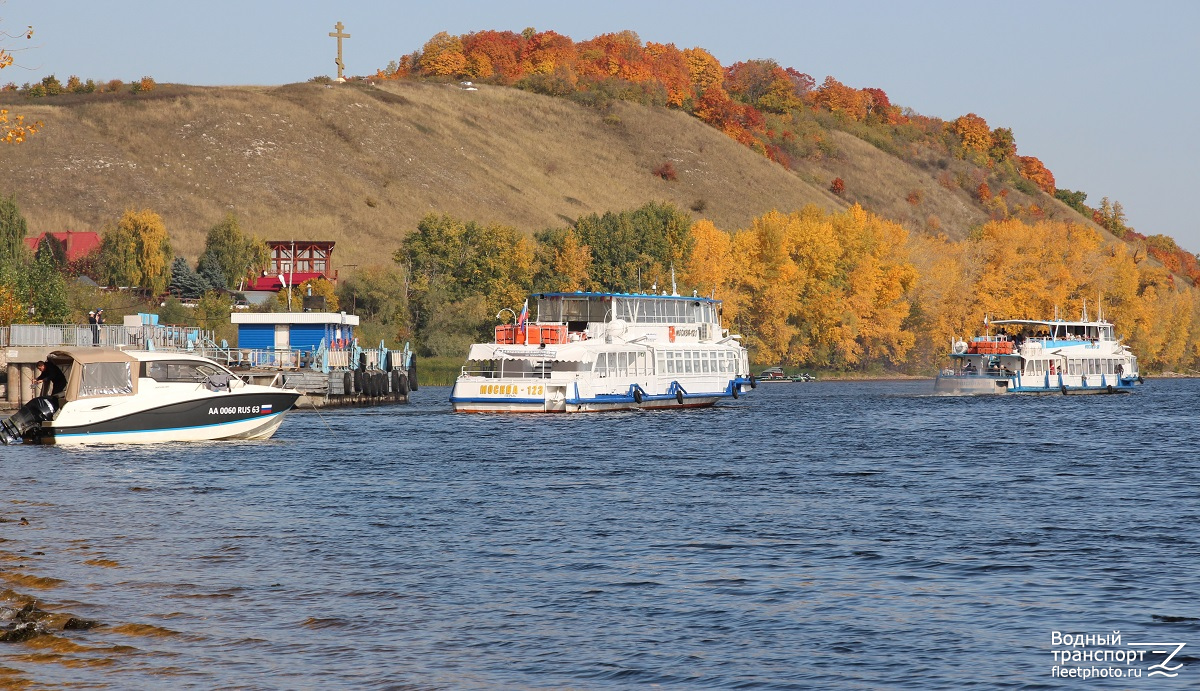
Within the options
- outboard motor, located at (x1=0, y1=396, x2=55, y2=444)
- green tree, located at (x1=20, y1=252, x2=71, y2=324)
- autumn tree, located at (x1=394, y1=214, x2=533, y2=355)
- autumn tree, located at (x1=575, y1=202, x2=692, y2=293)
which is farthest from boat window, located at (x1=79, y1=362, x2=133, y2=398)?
autumn tree, located at (x1=575, y1=202, x2=692, y2=293)

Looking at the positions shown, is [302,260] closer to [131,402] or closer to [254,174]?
[254,174]

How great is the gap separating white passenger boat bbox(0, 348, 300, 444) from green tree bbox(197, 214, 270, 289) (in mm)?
90080

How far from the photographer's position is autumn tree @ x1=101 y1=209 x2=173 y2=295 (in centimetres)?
12706

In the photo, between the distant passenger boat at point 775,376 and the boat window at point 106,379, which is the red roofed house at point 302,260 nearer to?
the distant passenger boat at point 775,376

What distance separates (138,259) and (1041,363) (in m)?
81.3

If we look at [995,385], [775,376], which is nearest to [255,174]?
[775,376]

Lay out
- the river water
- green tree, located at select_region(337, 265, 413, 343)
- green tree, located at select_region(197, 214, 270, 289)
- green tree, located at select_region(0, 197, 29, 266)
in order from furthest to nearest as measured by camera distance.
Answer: green tree, located at select_region(197, 214, 270, 289)
green tree, located at select_region(337, 265, 413, 343)
green tree, located at select_region(0, 197, 29, 266)
the river water

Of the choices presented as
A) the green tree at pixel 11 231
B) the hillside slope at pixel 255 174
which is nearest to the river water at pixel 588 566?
the green tree at pixel 11 231

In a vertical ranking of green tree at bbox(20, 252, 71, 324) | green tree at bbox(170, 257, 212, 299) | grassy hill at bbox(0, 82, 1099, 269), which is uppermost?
grassy hill at bbox(0, 82, 1099, 269)

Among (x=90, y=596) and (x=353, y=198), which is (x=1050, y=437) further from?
(x=353, y=198)

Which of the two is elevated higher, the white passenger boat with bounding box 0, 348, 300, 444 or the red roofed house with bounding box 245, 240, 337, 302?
the red roofed house with bounding box 245, 240, 337, 302

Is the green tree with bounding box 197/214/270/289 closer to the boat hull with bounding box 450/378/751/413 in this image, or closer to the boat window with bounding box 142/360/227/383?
the boat hull with bounding box 450/378/751/413

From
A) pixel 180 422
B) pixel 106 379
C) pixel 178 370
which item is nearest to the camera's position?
pixel 106 379

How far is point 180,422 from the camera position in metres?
46.2
